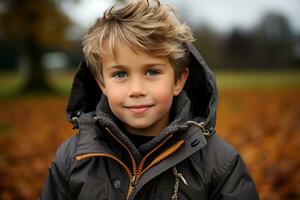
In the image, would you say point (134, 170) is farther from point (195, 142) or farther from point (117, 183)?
point (195, 142)

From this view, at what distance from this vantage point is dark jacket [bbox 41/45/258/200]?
2.29 metres

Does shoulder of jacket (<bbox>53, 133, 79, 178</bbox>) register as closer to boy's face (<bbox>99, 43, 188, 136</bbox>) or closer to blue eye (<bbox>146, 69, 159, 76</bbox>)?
boy's face (<bbox>99, 43, 188, 136</bbox>)

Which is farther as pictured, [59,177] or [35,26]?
[35,26]

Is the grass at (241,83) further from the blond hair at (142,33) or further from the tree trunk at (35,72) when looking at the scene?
the blond hair at (142,33)

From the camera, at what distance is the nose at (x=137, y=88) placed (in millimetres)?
2275

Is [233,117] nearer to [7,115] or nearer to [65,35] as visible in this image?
[7,115]

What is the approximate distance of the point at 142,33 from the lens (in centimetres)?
231

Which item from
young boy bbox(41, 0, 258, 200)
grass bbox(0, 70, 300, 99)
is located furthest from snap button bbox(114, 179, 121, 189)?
grass bbox(0, 70, 300, 99)

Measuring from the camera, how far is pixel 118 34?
234 centimetres

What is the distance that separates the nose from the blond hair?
0.16 metres

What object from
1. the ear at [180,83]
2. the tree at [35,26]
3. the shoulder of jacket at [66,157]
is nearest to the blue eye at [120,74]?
the ear at [180,83]

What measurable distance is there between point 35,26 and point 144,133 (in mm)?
15418

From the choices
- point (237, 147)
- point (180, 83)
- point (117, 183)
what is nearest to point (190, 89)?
point (180, 83)

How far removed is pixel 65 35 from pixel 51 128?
454 inches
